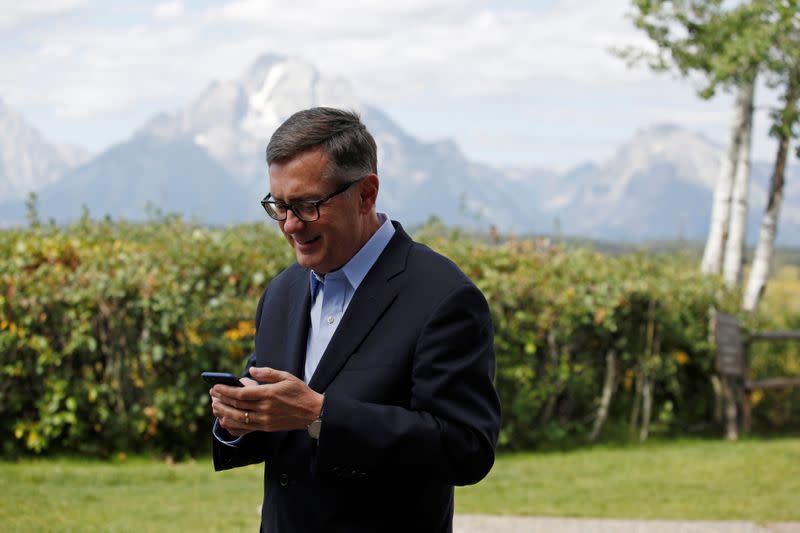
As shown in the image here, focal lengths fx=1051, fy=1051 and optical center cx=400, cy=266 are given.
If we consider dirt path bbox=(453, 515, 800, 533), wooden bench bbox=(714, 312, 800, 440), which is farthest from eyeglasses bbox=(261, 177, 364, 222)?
wooden bench bbox=(714, 312, 800, 440)

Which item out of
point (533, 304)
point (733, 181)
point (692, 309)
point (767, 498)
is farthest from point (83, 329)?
point (733, 181)

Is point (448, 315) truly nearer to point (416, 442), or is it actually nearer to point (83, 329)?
point (416, 442)

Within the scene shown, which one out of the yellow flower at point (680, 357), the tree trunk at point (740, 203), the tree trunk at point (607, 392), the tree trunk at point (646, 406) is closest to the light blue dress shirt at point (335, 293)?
the tree trunk at point (607, 392)

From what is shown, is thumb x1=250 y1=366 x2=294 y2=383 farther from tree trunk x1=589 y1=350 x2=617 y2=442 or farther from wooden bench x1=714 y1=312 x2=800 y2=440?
wooden bench x1=714 y1=312 x2=800 y2=440

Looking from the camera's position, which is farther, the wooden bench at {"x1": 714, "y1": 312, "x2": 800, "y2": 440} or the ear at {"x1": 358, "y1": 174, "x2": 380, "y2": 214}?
the wooden bench at {"x1": 714, "y1": 312, "x2": 800, "y2": 440}

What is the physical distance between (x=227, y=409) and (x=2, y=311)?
20.7 ft

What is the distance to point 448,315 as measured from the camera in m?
2.46

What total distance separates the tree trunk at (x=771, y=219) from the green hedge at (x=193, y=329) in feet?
6.30

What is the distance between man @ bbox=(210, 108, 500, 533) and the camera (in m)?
2.38

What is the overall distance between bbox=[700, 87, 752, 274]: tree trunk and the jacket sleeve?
10.8 metres

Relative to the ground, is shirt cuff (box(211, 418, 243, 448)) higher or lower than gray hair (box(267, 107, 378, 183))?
lower

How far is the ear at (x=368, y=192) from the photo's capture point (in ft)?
8.37

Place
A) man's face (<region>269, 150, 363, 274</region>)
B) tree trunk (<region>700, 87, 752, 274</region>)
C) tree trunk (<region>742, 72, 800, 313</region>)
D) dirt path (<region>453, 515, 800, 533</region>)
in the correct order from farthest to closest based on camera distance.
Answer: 1. tree trunk (<region>700, 87, 752, 274</region>)
2. tree trunk (<region>742, 72, 800, 313</region>)
3. dirt path (<region>453, 515, 800, 533</region>)
4. man's face (<region>269, 150, 363, 274</region>)

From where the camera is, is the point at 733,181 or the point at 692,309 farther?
the point at 733,181
